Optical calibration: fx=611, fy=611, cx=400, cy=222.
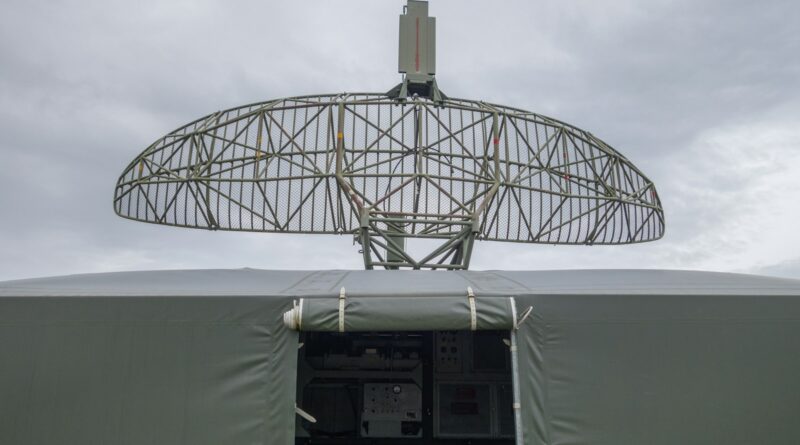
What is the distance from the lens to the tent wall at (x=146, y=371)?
190 inches

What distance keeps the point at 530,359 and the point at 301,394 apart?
3025mm

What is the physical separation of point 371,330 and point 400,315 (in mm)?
269

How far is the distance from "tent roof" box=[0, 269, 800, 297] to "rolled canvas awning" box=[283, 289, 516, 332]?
4.3 inches

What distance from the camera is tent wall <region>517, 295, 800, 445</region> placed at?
4.91m

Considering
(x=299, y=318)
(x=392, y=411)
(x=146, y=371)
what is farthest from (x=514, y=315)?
(x=146, y=371)

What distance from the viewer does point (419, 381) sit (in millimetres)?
6957

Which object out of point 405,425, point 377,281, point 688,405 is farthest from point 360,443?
point 688,405

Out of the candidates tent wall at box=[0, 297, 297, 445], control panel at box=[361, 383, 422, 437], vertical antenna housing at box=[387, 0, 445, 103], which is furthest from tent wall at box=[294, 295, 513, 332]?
vertical antenna housing at box=[387, 0, 445, 103]

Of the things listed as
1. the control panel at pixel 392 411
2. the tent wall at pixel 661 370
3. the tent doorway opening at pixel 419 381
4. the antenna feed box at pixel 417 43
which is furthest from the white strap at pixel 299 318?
the antenna feed box at pixel 417 43

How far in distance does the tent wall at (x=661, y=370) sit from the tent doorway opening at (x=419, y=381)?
1.83 metres

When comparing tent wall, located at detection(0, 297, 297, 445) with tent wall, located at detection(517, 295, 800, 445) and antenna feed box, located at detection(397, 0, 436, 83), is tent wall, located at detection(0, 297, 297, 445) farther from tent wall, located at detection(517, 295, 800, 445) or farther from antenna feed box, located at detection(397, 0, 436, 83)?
antenna feed box, located at detection(397, 0, 436, 83)

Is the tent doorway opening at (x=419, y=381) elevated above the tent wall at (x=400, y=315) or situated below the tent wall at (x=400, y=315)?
below

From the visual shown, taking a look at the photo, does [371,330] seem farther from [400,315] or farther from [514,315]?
[514,315]

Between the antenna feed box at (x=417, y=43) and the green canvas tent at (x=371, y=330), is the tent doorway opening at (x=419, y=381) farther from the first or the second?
the antenna feed box at (x=417, y=43)
